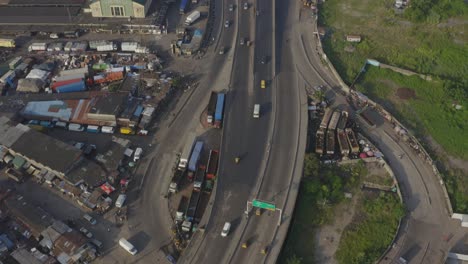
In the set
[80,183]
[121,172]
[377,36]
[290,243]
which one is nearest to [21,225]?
[80,183]

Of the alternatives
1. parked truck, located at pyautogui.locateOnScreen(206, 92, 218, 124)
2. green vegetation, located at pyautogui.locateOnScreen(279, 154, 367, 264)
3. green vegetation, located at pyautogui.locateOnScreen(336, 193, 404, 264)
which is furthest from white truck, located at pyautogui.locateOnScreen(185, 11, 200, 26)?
green vegetation, located at pyautogui.locateOnScreen(336, 193, 404, 264)

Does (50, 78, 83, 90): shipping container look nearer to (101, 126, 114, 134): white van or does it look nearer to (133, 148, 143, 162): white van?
(101, 126, 114, 134): white van

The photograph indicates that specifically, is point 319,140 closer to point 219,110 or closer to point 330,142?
point 330,142

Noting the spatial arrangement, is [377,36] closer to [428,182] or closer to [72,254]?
[428,182]

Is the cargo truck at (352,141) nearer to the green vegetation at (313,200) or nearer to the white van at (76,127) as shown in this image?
the green vegetation at (313,200)

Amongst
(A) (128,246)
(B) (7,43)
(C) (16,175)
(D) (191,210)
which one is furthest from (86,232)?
(B) (7,43)

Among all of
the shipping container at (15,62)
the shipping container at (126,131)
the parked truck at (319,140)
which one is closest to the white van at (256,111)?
the parked truck at (319,140)
